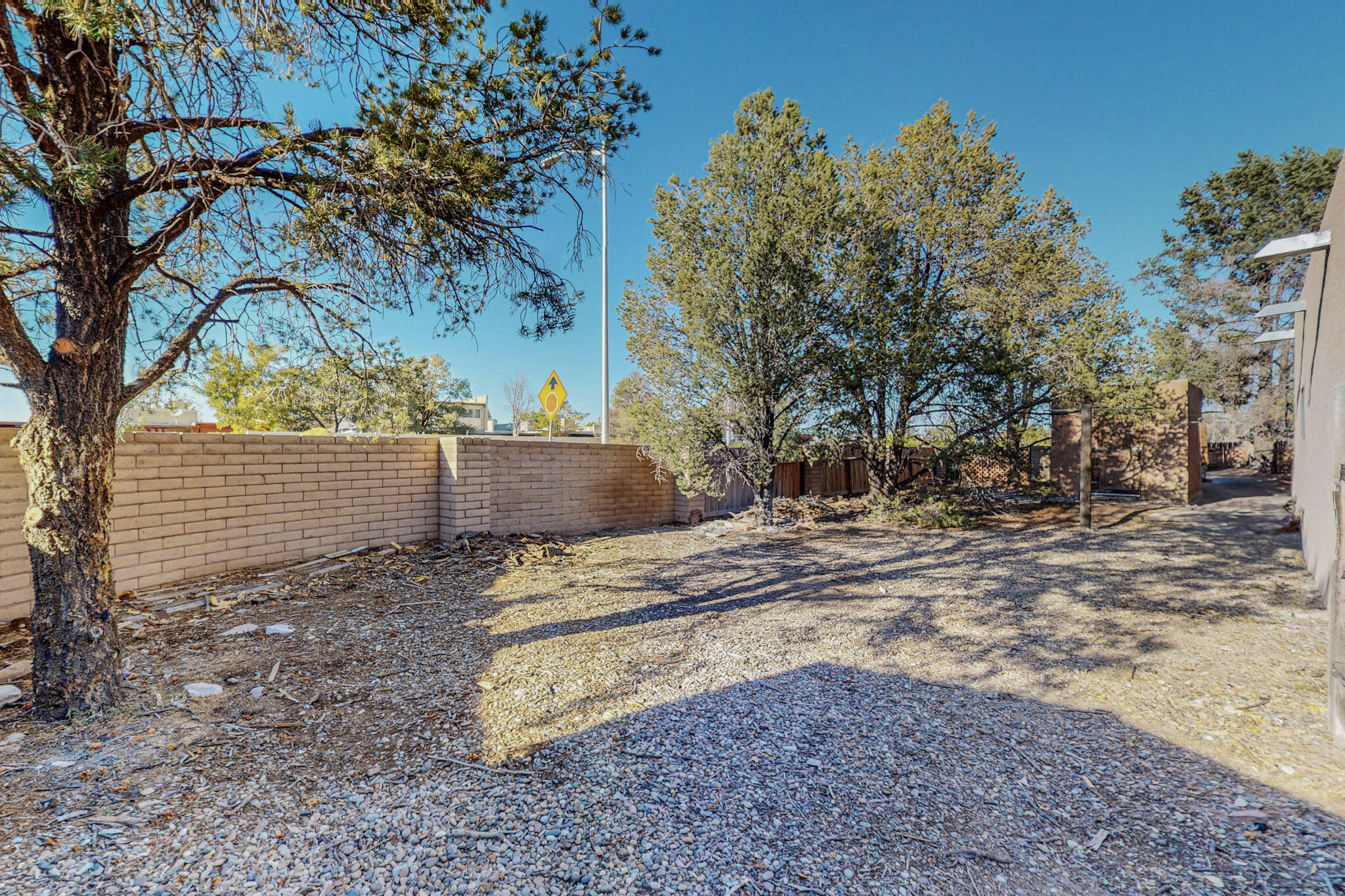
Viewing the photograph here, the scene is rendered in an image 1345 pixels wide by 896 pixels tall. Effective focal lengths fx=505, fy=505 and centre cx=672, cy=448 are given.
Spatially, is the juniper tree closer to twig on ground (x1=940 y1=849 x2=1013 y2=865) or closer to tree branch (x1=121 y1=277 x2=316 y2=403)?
tree branch (x1=121 y1=277 x2=316 y2=403)

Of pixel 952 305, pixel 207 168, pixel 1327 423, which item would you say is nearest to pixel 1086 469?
pixel 952 305

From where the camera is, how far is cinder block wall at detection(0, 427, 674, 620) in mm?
4324

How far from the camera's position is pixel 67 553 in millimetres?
2477

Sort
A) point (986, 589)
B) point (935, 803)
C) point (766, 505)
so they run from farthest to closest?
point (766, 505)
point (986, 589)
point (935, 803)

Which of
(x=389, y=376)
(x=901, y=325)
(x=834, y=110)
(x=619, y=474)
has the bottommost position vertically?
Result: (x=619, y=474)

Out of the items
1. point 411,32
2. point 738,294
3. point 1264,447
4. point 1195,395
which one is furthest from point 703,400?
point 1264,447

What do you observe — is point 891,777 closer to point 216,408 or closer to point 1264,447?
point 216,408

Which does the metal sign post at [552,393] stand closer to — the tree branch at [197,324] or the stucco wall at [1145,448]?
the tree branch at [197,324]

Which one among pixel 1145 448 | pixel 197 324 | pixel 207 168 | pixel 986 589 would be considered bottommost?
pixel 986 589

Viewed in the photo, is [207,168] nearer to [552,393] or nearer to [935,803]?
[935,803]

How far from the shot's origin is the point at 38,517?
2422 millimetres

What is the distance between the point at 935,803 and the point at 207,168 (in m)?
4.84

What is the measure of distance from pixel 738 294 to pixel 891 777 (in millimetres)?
7060

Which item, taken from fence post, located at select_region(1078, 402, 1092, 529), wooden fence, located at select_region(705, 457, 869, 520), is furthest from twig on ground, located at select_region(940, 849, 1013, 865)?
fence post, located at select_region(1078, 402, 1092, 529)
